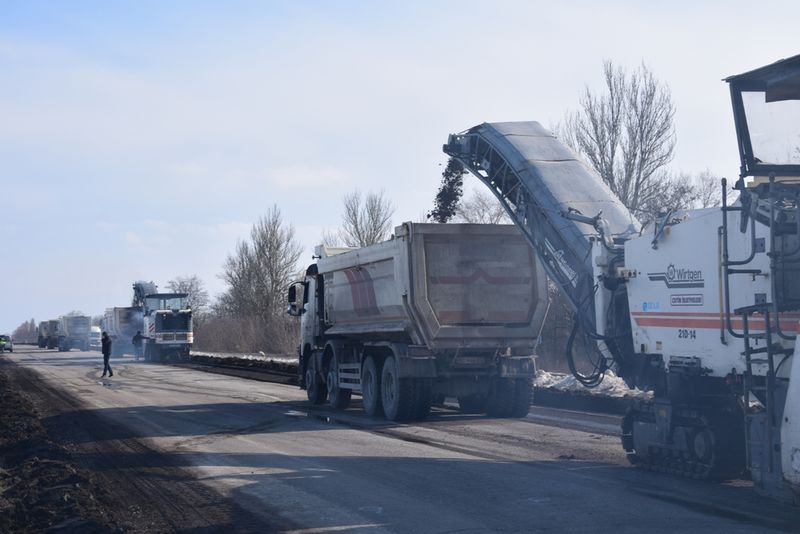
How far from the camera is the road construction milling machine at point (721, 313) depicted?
9.05 meters

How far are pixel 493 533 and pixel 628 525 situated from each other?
1208 millimetres

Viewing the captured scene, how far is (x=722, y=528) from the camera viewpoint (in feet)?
27.2

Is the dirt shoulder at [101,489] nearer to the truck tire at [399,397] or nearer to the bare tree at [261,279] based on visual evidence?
the truck tire at [399,397]

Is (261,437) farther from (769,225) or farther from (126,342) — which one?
(126,342)

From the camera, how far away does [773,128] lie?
9688mm

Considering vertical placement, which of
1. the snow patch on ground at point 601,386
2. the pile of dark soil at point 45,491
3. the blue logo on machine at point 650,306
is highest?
the blue logo on machine at point 650,306

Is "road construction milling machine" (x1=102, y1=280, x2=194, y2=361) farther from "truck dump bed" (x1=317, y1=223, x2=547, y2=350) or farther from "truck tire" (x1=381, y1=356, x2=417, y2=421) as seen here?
"truck tire" (x1=381, y1=356, x2=417, y2=421)

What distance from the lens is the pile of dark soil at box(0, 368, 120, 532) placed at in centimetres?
899

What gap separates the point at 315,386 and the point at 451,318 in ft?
19.1

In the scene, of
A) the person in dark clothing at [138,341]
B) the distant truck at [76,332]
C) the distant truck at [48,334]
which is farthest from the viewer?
the distant truck at [48,334]

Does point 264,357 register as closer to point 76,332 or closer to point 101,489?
point 76,332

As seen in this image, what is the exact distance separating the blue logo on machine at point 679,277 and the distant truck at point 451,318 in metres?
5.93

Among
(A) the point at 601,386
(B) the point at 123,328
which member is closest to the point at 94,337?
(B) the point at 123,328

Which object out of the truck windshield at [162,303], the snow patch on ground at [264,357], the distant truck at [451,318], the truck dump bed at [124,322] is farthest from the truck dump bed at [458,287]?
the truck dump bed at [124,322]
